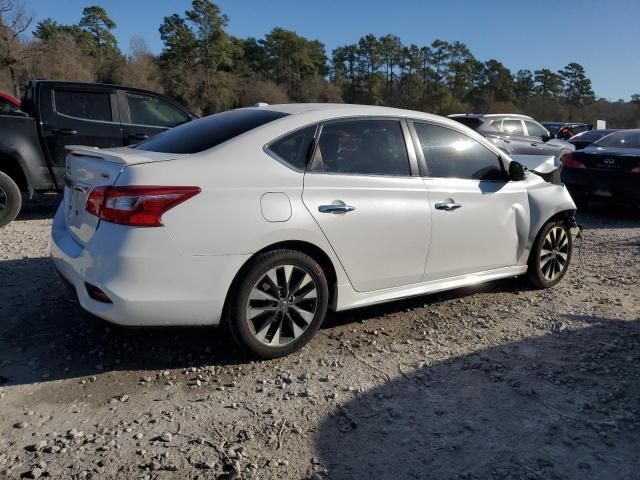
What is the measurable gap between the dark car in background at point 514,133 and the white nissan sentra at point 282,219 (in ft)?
26.6

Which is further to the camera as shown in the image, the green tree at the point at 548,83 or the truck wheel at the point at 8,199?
the green tree at the point at 548,83

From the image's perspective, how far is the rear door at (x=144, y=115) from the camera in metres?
7.79

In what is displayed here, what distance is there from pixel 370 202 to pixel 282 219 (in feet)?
2.34

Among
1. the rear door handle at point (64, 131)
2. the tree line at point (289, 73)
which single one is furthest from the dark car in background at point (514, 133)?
the tree line at point (289, 73)

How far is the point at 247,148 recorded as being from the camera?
3.37m

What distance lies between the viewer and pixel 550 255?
5027 mm

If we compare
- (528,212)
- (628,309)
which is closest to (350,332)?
(528,212)

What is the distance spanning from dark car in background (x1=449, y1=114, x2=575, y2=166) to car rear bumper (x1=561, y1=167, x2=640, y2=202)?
2.93m

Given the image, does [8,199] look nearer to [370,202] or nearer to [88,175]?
[88,175]

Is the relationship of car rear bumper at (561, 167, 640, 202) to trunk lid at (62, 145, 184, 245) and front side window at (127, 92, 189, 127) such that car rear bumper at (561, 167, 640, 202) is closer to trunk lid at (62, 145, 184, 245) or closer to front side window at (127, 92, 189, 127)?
front side window at (127, 92, 189, 127)

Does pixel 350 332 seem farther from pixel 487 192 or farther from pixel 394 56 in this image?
pixel 394 56

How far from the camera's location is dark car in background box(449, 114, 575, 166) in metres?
12.3

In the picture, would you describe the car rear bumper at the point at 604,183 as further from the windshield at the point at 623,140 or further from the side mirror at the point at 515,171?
the side mirror at the point at 515,171

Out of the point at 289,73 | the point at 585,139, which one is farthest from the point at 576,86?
the point at 585,139
